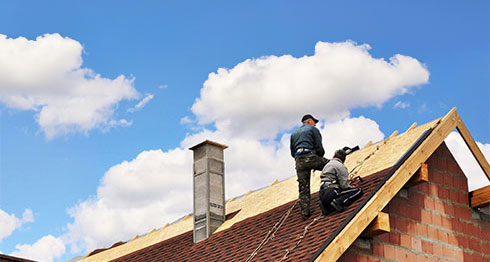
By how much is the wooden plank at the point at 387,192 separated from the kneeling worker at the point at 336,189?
68 centimetres

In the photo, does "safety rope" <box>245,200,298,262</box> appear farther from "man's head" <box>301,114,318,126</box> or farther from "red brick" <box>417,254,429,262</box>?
"red brick" <box>417,254,429,262</box>

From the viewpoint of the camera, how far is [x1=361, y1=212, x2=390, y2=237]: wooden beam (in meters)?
12.8

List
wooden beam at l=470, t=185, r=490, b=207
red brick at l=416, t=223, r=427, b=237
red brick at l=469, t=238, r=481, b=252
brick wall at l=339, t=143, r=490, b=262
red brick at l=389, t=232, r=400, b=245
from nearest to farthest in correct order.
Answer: brick wall at l=339, t=143, r=490, b=262
red brick at l=389, t=232, r=400, b=245
red brick at l=416, t=223, r=427, b=237
red brick at l=469, t=238, r=481, b=252
wooden beam at l=470, t=185, r=490, b=207

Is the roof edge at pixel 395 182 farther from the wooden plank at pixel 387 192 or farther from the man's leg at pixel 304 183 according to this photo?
the man's leg at pixel 304 183

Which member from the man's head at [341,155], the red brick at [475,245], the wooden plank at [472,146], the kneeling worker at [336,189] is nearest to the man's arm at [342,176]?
the kneeling worker at [336,189]

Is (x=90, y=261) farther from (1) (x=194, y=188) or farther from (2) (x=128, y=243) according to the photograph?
(1) (x=194, y=188)

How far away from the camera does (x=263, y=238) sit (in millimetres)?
14898

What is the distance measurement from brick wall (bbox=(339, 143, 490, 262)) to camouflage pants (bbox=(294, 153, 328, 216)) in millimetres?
1606

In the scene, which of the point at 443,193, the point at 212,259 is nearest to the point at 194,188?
the point at 212,259

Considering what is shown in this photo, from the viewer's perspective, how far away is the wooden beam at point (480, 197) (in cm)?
1523

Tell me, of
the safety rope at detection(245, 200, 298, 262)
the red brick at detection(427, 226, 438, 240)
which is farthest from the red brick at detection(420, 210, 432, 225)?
the safety rope at detection(245, 200, 298, 262)

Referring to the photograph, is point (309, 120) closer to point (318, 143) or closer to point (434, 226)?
point (318, 143)

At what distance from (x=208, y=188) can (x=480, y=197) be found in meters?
6.34

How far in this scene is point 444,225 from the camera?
48.4 feet
